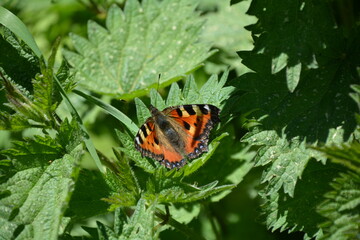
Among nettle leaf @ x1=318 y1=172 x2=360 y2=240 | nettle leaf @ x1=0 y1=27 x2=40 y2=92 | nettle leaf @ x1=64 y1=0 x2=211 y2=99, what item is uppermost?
nettle leaf @ x1=64 y1=0 x2=211 y2=99

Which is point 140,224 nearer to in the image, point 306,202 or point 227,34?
point 306,202

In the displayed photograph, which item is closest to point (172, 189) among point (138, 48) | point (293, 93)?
point (293, 93)

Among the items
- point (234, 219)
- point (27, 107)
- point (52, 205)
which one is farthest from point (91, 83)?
point (234, 219)

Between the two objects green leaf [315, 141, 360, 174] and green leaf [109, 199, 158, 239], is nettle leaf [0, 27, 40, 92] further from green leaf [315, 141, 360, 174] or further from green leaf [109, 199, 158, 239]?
green leaf [315, 141, 360, 174]

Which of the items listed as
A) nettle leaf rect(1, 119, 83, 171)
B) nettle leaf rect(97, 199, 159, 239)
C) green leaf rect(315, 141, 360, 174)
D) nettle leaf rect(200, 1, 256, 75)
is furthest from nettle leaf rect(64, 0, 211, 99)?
green leaf rect(315, 141, 360, 174)

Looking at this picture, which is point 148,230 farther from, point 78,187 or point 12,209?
point 12,209

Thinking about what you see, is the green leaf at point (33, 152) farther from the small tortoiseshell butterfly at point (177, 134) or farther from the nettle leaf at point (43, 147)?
the small tortoiseshell butterfly at point (177, 134)
